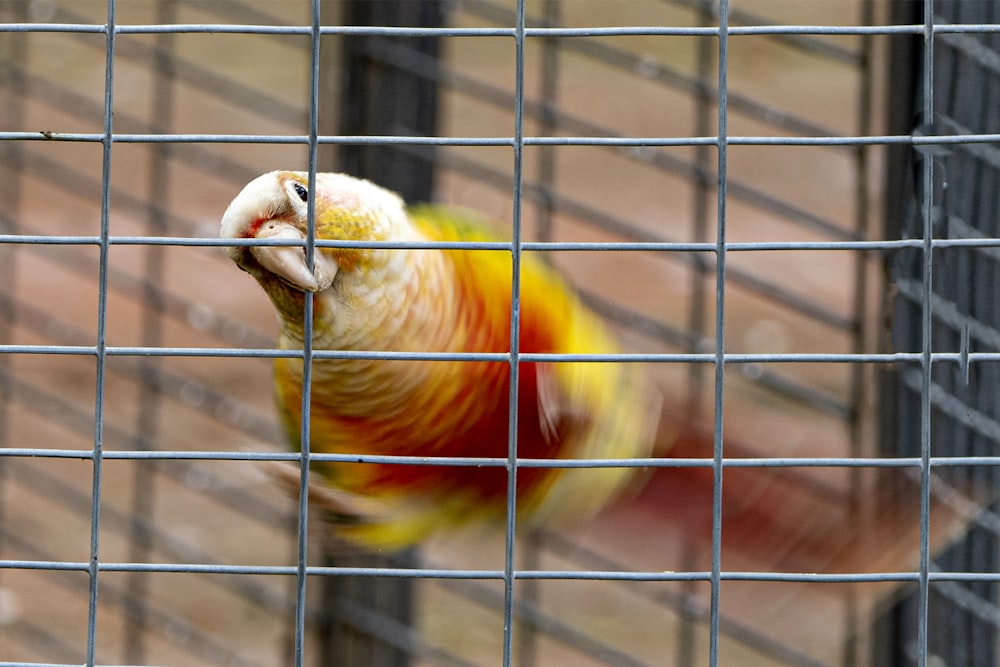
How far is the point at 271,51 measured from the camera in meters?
2.13

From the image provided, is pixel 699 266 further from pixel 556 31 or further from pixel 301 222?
pixel 556 31

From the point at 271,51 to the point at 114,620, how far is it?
107cm

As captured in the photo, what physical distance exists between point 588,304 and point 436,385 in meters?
0.30

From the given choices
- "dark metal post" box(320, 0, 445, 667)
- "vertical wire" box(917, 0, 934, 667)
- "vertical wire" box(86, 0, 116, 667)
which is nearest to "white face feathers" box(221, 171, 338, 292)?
"vertical wire" box(86, 0, 116, 667)

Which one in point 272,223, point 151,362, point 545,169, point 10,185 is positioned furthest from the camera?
point 10,185

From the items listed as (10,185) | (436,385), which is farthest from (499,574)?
(10,185)

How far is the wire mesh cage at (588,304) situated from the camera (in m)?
0.46

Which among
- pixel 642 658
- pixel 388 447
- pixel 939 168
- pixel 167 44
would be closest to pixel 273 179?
pixel 388 447

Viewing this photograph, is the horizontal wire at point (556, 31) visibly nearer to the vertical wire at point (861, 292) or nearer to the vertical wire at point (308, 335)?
the vertical wire at point (308, 335)

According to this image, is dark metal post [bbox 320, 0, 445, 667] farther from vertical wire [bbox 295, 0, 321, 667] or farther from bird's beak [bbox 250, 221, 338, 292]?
vertical wire [bbox 295, 0, 321, 667]

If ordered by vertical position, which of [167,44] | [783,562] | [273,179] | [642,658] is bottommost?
[642,658]

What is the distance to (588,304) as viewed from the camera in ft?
3.31

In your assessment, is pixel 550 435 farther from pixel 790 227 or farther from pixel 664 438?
pixel 790 227

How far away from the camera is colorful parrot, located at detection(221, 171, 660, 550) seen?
0.68 metres
